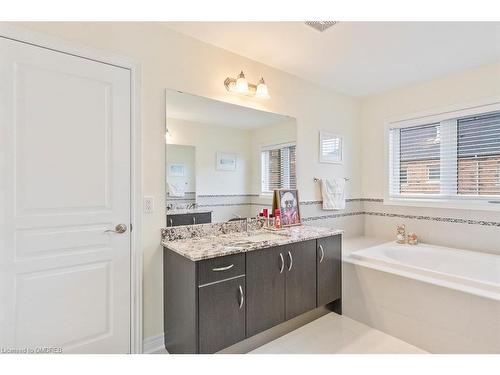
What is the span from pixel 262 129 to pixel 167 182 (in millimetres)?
1073

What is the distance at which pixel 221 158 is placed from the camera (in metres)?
2.39

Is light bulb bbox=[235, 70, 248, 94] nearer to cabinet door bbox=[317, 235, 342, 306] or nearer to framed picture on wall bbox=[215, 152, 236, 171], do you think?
framed picture on wall bbox=[215, 152, 236, 171]

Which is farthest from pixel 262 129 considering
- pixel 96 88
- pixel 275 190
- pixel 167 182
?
pixel 96 88

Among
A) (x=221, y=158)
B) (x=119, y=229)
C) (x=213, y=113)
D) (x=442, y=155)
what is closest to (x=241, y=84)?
(x=213, y=113)

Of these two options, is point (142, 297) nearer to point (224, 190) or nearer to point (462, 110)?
point (224, 190)

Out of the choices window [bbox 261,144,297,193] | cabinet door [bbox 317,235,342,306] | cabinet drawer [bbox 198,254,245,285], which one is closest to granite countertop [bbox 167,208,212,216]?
cabinet drawer [bbox 198,254,245,285]

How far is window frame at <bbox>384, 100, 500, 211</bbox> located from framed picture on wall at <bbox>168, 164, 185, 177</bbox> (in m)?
2.55

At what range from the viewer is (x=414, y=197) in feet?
10.4

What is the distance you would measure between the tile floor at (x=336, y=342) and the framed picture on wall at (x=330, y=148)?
1.72 meters

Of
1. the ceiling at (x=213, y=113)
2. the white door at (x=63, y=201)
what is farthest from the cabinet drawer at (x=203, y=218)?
the ceiling at (x=213, y=113)

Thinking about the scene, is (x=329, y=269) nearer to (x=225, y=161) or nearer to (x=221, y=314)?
(x=221, y=314)

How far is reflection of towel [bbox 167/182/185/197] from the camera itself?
2043 mm

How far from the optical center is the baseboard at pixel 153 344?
1.90 meters

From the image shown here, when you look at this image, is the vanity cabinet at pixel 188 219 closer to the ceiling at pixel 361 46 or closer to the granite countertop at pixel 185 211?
the granite countertop at pixel 185 211
